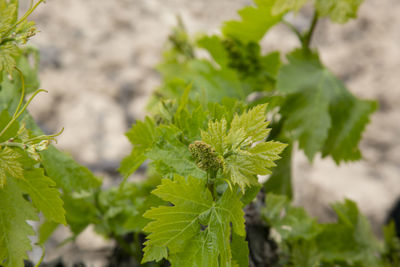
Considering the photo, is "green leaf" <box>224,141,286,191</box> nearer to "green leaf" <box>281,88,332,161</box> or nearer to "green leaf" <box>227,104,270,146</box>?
"green leaf" <box>227,104,270,146</box>

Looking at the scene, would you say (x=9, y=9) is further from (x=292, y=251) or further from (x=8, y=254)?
(x=292, y=251)

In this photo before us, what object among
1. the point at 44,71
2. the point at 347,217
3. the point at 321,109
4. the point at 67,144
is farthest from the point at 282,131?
the point at 44,71

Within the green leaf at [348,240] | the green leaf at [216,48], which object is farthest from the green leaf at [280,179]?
the green leaf at [216,48]

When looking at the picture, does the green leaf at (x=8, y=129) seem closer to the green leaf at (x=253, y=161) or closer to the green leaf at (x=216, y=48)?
the green leaf at (x=253, y=161)

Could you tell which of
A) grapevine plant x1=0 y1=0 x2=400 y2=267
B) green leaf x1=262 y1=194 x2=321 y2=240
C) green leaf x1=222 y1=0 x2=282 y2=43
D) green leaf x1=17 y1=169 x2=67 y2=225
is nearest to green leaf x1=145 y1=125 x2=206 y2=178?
grapevine plant x1=0 y1=0 x2=400 y2=267

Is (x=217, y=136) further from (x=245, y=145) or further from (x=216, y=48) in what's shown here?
(x=216, y=48)

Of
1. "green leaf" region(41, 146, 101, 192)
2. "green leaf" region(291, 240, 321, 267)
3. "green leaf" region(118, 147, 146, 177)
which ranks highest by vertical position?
"green leaf" region(118, 147, 146, 177)
